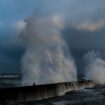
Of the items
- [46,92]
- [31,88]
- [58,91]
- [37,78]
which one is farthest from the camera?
[37,78]

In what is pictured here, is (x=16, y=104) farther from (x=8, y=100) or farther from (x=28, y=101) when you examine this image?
(x=28, y=101)

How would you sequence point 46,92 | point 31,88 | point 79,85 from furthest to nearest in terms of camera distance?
point 79,85 < point 46,92 < point 31,88

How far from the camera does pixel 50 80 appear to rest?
51.9 metres

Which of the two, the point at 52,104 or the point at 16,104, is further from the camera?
the point at 52,104

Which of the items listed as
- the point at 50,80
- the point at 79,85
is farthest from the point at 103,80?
the point at 79,85

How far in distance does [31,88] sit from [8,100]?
11.1 feet

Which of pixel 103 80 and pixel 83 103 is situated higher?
pixel 103 80

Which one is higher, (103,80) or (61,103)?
(103,80)

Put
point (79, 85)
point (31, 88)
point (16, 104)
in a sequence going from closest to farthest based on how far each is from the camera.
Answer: point (16, 104) < point (31, 88) < point (79, 85)

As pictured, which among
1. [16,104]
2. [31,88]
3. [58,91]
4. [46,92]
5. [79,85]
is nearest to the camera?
[16,104]

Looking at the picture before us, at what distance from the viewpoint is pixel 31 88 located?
2431 cm

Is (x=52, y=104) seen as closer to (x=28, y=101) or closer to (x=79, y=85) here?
(x=28, y=101)

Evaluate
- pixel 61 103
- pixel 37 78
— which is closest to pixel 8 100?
pixel 61 103

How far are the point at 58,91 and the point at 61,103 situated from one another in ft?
25.1
